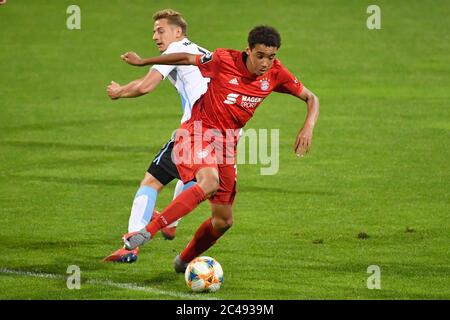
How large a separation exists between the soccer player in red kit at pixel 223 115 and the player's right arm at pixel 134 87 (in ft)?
1.66

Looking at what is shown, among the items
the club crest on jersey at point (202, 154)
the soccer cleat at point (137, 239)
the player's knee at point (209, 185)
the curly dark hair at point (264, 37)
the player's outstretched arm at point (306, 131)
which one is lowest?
the soccer cleat at point (137, 239)

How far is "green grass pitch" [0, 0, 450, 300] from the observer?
10.9m

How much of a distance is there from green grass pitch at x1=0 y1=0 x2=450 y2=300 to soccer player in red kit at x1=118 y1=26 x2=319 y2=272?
65 cm

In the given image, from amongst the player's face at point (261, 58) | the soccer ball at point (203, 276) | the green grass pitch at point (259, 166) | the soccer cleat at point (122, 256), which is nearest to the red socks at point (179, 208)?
the soccer ball at point (203, 276)

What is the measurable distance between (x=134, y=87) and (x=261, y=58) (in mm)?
1227

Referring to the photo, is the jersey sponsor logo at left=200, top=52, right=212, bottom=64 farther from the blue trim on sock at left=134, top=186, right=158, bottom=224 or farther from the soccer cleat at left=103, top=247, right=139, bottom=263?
the soccer cleat at left=103, top=247, right=139, bottom=263

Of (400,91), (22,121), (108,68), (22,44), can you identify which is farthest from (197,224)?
(22,44)

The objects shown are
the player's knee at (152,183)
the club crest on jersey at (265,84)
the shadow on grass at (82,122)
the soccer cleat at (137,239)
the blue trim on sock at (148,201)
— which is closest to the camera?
the soccer cleat at (137,239)

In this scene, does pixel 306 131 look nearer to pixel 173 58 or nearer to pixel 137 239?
pixel 173 58

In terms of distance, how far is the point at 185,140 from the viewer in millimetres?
10523

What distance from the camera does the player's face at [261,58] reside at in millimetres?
10328

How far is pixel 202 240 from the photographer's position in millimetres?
10648

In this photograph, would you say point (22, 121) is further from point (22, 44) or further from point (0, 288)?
point (0, 288)

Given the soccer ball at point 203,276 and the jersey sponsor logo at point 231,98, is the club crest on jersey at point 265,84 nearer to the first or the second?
the jersey sponsor logo at point 231,98
